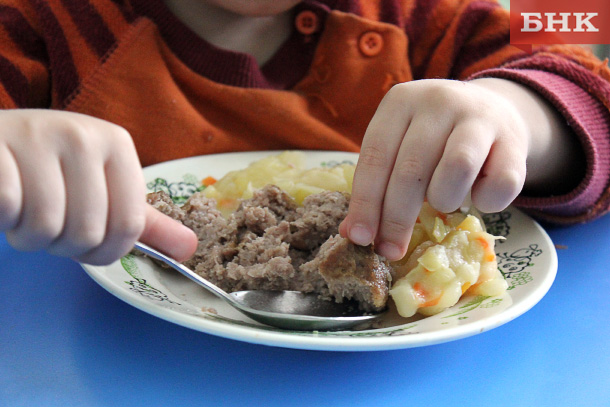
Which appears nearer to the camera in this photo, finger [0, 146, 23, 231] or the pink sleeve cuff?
finger [0, 146, 23, 231]

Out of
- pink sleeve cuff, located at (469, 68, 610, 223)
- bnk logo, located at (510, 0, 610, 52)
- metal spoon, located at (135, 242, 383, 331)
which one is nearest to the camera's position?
metal spoon, located at (135, 242, 383, 331)

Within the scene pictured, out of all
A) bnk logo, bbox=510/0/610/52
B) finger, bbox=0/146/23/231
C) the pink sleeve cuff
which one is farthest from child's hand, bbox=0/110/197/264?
bnk logo, bbox=510/0/610/52

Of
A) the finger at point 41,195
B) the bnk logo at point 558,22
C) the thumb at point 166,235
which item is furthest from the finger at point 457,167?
the bnk logo at point 558,22

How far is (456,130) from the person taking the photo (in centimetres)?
77

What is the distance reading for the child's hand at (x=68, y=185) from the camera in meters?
0.50

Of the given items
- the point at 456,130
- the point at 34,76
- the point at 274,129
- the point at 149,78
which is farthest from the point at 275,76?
the point at 456,130

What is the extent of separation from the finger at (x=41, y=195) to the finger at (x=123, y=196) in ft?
0.15

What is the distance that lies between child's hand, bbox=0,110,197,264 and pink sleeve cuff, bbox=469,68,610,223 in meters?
0.89

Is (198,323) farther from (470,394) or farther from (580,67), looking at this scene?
(580,67)

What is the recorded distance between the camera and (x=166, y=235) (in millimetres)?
573

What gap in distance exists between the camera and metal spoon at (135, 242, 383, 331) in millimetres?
746

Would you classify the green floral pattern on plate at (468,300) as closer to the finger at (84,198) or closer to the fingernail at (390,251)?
the fingernail at (390,251)

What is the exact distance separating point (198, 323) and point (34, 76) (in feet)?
3.56

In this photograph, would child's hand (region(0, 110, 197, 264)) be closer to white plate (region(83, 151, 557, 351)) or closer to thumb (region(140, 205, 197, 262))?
thumb (region(140, 205, 197, 262))
